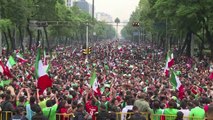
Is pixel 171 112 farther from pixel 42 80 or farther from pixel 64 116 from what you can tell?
pixel 42 80

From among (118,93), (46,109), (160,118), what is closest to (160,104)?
(160,118)

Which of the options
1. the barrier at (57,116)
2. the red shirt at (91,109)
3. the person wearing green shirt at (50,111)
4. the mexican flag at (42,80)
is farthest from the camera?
the mexican flag at (42,80)

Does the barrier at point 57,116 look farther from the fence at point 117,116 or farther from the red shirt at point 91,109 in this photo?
the red shirt at point 91,109

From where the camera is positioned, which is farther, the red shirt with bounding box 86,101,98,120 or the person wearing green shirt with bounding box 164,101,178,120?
the red shirt with bounding box 86,101,98,120

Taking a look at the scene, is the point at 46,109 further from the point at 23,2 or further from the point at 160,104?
the point at 23,2

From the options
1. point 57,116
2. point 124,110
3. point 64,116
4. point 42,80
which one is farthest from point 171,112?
point 42,80

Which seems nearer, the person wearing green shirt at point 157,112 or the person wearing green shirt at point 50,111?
the person wearing green shirt at point 50,111

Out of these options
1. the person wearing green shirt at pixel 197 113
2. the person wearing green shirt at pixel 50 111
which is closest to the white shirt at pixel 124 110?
the person wearing green shirt at pixel 197 113

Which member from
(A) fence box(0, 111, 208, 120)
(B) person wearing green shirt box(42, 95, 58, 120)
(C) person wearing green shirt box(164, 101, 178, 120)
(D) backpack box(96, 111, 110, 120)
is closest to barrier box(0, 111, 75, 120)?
(A) fence box(0, 111, 208, 120)

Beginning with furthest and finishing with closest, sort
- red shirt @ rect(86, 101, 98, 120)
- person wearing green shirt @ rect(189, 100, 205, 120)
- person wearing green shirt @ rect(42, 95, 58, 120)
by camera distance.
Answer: red shirt @ rect(86, 101, 98, 120) → person wearing green shirt @ rect(189, 100, 205, 120) → person wearing green shirt @ rect(42, 95, 58, 120)

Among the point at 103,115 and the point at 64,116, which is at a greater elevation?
the point at 103,115

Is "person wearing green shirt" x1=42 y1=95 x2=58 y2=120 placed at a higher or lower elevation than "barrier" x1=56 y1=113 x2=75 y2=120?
higher

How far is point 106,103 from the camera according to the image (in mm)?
12539

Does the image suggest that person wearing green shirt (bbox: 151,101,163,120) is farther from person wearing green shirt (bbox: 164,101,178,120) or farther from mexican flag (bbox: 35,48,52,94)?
mexican flag (bbox: 35,48,52,94)
